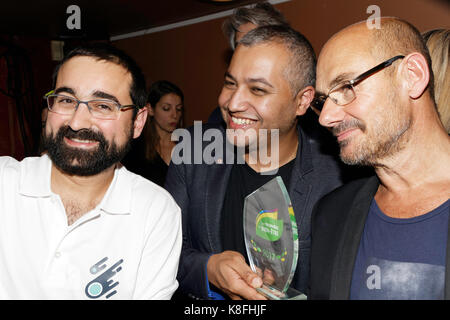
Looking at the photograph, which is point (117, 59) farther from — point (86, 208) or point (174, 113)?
point (174, 113)

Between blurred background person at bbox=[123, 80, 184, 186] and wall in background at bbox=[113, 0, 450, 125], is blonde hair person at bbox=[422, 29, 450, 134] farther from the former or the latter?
blurred background person at bbox=[123, 80, 184, 186]

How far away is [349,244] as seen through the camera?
1417 millimetres

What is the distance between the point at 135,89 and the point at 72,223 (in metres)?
0.65

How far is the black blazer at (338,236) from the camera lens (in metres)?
1.39

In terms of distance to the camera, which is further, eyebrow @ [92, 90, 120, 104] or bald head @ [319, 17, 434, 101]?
eyebrow @ [92, 90, 120, 104]

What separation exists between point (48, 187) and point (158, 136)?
2456mm

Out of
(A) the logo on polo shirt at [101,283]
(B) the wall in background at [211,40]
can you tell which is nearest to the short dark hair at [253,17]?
(B) the wall in background at [211,40]

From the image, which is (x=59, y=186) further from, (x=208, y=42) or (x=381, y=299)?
(x=208, y=42)

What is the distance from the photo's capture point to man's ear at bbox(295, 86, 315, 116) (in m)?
2.02

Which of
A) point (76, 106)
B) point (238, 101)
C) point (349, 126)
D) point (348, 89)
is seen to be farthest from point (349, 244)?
point (76, 106)

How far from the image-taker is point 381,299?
129 centimetres

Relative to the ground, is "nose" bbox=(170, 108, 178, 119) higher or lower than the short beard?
higher

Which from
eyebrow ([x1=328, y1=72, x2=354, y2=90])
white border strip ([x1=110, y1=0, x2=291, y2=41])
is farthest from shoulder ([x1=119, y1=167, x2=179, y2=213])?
white border strip ([x1=110, y1=0, x2=291, y2=41])

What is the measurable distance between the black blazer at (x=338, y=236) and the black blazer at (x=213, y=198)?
18cm
